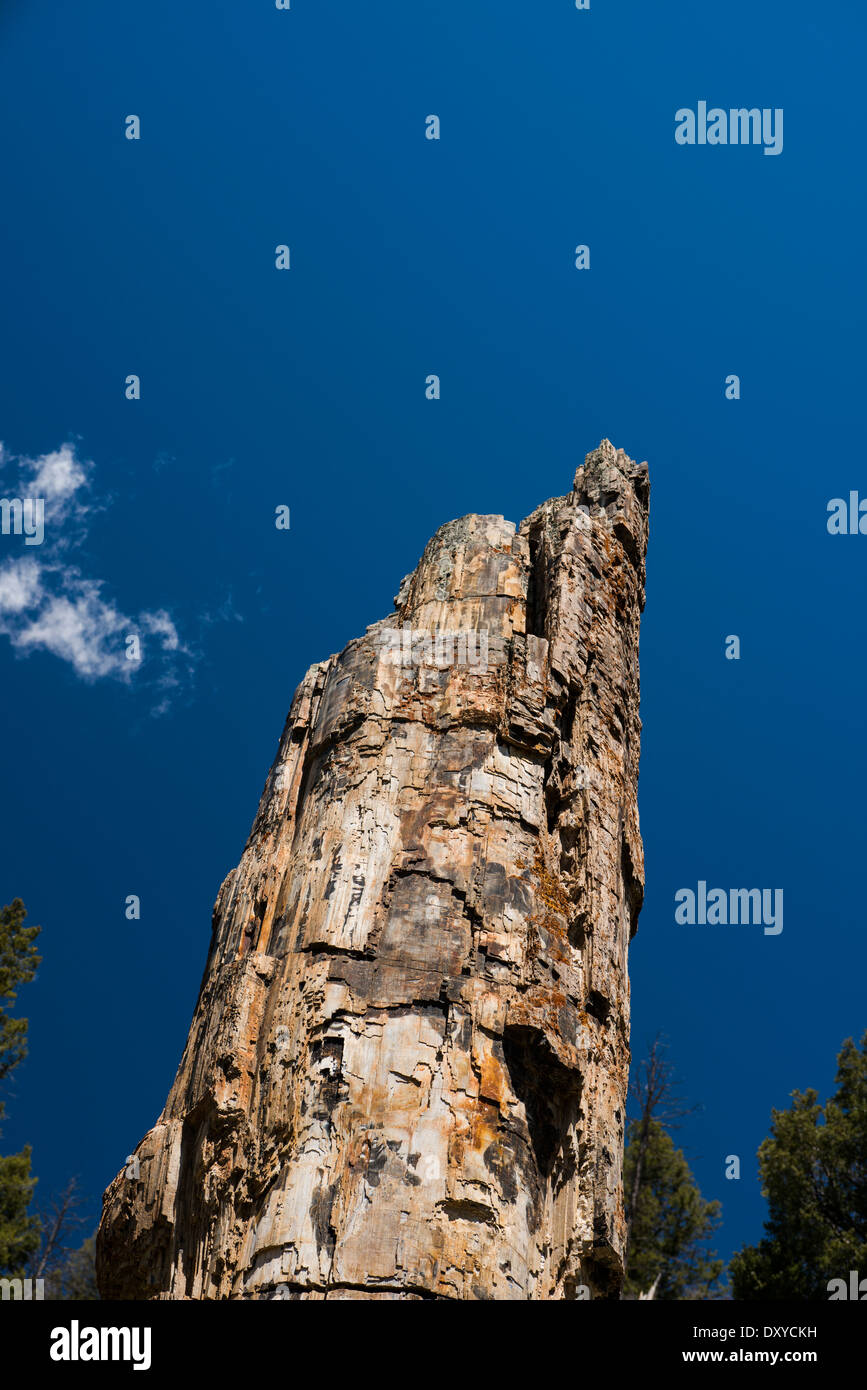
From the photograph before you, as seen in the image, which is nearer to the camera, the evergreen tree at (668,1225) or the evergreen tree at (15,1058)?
the evergreen tree at (15,1058)

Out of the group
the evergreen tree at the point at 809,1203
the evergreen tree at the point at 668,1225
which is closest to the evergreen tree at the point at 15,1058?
the evergreen tree at the point at 668,1225

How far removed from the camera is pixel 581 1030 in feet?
33.8

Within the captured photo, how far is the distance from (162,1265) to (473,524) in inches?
328

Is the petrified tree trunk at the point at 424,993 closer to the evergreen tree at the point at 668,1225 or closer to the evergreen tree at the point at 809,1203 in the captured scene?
the evergreen tree at the point at 809,1203

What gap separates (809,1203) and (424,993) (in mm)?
15090

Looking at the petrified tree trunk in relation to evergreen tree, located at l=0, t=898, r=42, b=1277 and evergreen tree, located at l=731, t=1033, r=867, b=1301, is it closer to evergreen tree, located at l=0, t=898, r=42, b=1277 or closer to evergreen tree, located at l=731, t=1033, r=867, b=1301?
evergreen tree, located at l=731, t=1033, r=867, b=1301

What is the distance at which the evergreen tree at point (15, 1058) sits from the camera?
22859 mm

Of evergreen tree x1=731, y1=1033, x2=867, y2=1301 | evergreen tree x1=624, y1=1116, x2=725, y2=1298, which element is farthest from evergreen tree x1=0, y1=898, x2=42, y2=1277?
evergreen tree x1=731, y1=1033, x2=867, y2=1301

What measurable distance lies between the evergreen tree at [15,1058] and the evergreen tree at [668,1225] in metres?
11.9

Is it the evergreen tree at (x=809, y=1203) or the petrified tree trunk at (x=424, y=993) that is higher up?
the petrified tree trunk at (x=424, y=993)

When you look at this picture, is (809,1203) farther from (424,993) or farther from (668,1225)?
(424,993)

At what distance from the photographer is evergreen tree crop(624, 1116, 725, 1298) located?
81.3 ft

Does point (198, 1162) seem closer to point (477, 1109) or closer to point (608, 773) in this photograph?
point (477, 1109)
